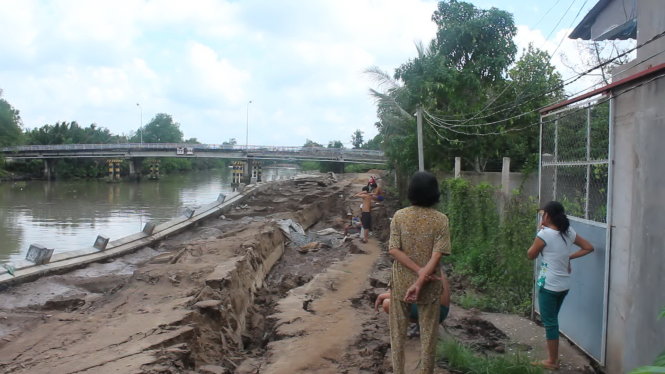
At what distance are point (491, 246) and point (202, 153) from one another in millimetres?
50678

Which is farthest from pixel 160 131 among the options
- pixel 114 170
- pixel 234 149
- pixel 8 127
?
pixel 234 149

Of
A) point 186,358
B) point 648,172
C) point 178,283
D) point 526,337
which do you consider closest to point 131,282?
point 178,283

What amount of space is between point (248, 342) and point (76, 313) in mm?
2395

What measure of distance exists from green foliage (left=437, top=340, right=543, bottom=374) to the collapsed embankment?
2.14 m

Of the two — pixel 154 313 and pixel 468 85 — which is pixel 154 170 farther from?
pixel 154 313

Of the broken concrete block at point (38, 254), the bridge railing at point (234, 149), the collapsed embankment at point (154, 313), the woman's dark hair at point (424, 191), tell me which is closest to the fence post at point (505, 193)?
the collapsed embankment at point (154, 313)

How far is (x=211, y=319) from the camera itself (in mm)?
6246

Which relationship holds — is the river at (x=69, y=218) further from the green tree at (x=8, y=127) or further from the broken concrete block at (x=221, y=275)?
the green tree at (x=8, y=127)

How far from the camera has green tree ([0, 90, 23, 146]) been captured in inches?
2132

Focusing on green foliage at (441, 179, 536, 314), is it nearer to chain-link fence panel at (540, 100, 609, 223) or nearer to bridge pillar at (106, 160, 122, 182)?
chain-link fence panel at (540, 100, 609, 223)

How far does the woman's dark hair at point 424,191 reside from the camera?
138 inches

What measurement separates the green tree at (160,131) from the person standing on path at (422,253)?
10812 centimetres

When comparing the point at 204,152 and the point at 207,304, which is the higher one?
the point at 204,152

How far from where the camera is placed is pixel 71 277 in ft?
31.3
